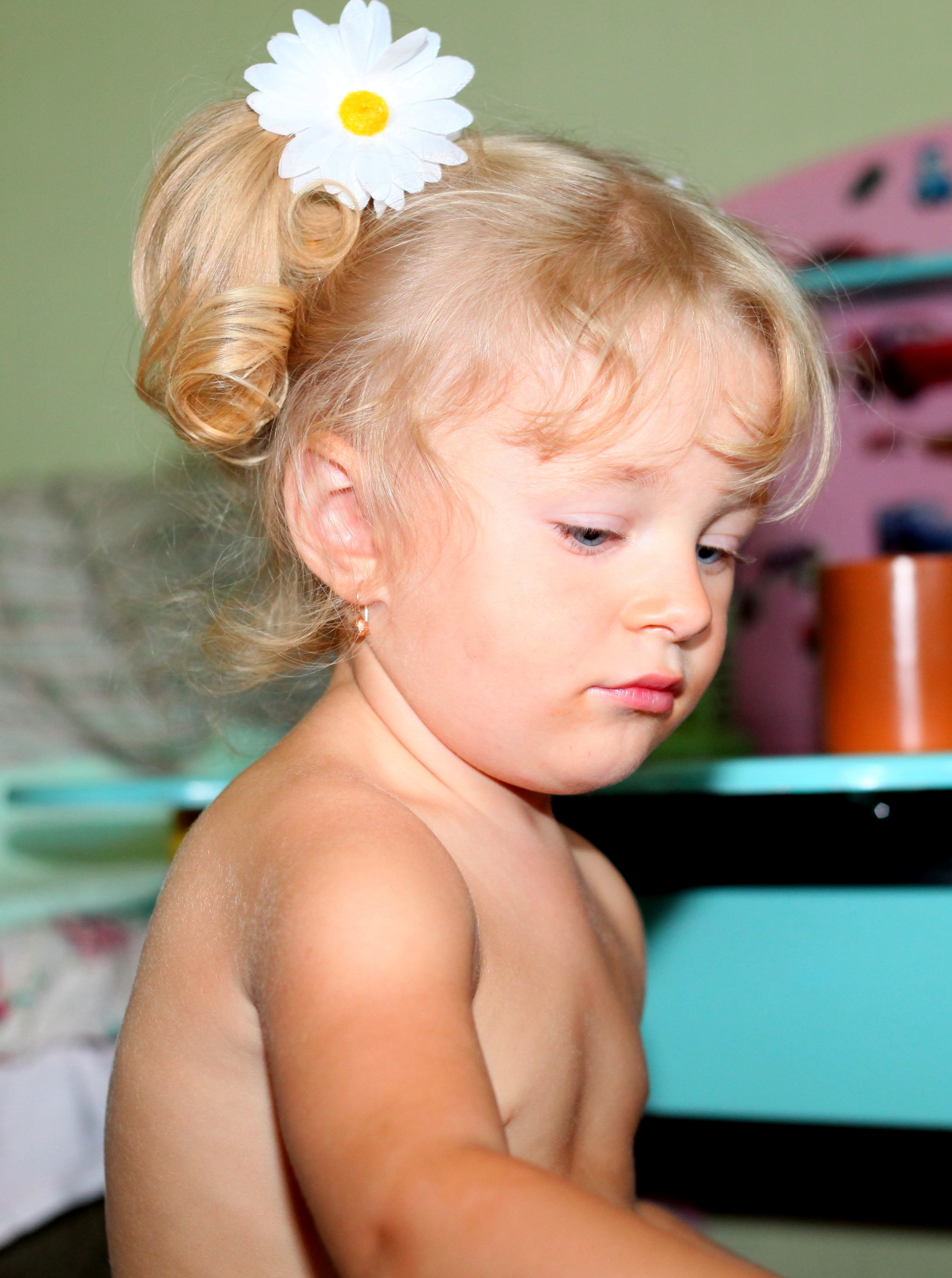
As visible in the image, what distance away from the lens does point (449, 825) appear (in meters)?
0.60

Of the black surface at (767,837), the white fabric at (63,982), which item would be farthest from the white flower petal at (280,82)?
the white fabric at (63,982)

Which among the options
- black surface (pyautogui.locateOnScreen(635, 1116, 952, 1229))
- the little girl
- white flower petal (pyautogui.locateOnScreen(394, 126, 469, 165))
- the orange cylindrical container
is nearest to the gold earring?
the little girl

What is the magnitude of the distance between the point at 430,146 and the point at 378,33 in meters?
0.06

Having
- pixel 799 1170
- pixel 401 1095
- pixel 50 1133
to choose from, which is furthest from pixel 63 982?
pixel 799 1170

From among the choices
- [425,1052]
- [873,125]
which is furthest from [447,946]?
[873,125]

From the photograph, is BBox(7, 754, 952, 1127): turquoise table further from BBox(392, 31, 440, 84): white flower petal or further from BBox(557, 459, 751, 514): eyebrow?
BBox(392, 31, 440, 84): white flower petal

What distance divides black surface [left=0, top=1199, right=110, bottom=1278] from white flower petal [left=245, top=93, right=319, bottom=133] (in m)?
0.71

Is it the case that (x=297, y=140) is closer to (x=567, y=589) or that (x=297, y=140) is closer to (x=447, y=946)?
(x=567, y=589)

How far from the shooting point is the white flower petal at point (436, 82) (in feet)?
2.13

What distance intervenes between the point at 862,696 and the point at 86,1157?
2.16 ft

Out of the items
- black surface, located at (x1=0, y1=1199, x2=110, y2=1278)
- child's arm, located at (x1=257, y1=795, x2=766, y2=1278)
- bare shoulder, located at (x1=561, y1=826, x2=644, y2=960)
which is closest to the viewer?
child's arm, located at (x1=257, y1=795, x2=766, y2=1278)

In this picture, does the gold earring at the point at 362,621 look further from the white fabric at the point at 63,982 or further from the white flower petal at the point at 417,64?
the white fabric at the point at 63,982

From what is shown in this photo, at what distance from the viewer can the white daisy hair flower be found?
2.10 feet

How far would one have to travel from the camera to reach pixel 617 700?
591mm
